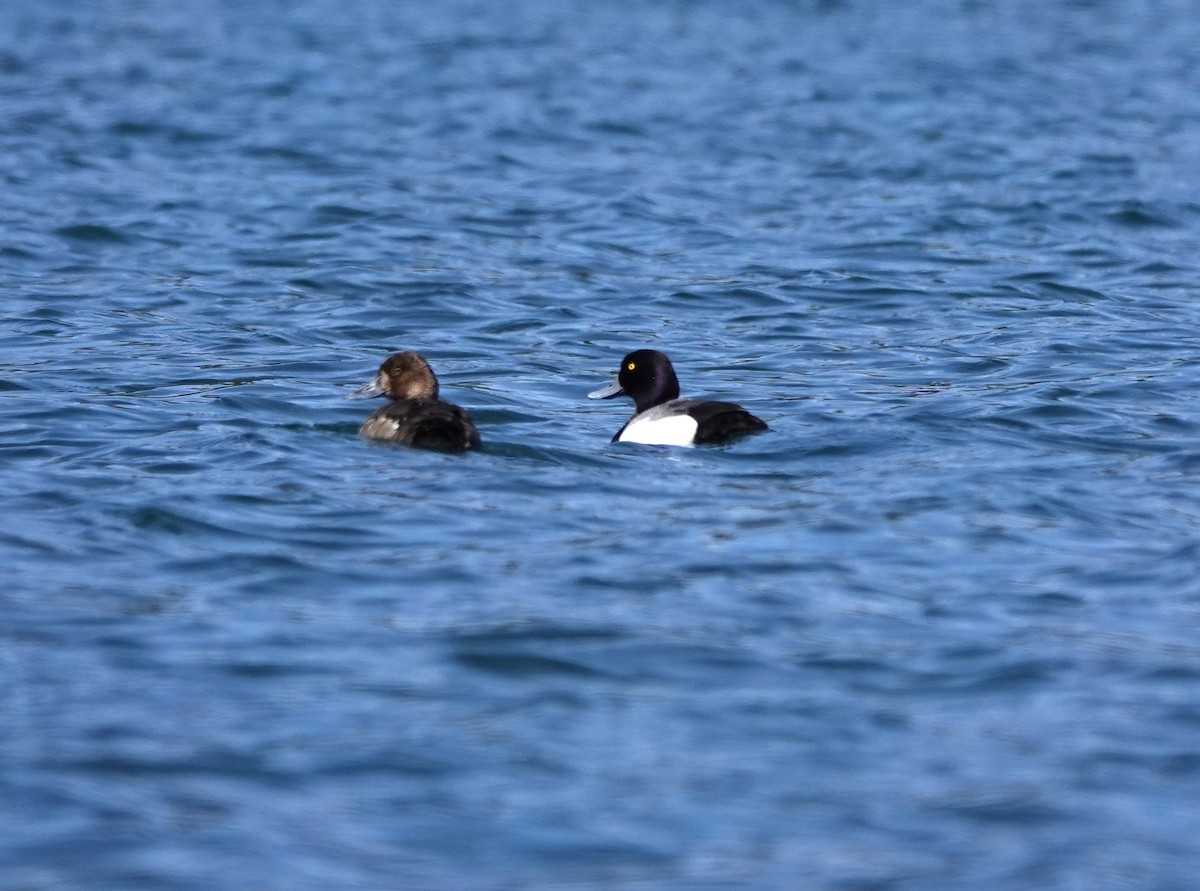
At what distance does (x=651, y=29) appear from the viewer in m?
33.0

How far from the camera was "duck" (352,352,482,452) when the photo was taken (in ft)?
34.1


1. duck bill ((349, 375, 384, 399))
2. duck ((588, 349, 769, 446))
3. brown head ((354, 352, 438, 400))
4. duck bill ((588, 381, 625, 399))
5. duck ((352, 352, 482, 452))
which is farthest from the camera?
duck bill ((588, 381, 625, 399))

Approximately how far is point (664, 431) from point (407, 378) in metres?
1.74

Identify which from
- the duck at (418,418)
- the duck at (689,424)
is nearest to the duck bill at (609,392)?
the duck at (689,424)

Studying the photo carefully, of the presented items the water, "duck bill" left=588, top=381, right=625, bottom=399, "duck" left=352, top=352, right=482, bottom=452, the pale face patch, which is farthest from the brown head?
the pale face patch

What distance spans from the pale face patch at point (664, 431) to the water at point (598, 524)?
14cm

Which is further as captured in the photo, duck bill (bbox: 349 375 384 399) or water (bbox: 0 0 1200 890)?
duck bill (bbox: 349 375 384 399)

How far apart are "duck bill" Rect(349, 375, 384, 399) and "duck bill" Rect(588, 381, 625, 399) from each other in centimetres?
139

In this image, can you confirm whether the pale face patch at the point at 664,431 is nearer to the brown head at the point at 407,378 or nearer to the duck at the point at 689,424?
the duck at the point at 689,424

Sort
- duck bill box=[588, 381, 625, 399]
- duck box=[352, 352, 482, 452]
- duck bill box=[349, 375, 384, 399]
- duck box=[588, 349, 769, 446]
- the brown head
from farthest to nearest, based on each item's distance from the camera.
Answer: duck bill box=[588, 381, 625, 399]
duck bill box=[349, 375, 384, 399]
the brown head
duck box=[588, 349, 769, 446]
duck box=[352, 352, 482, 452]

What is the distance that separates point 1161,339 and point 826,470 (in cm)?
506

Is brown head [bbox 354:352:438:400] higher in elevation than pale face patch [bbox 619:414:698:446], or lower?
higher

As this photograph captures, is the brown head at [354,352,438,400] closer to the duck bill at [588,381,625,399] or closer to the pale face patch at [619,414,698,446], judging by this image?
the duck bill at [588,381,625,399]

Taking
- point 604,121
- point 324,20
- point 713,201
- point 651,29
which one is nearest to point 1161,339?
point 713,201
